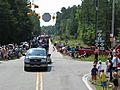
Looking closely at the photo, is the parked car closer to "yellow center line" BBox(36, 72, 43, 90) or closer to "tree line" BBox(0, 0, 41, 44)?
"yellow center line" BBox(36, 72, 43, 90)

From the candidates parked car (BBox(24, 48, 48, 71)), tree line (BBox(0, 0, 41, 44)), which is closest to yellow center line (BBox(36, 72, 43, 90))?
parked car (BBox(24, 48, 48, 71))

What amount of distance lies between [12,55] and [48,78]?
2458 centimetres

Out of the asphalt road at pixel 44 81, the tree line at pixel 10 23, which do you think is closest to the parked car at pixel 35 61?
the asphalt road at pixel 44 81

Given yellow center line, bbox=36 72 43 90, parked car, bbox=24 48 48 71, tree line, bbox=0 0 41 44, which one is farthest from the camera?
tree line, bbox=0 0 41 44

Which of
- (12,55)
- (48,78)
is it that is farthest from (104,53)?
(48,78)

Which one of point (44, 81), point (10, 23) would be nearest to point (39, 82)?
point (44, 81)

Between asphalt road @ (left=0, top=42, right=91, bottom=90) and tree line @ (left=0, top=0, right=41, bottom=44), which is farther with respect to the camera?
tree line @ (left=0, top=0, right=41, bottom=44)

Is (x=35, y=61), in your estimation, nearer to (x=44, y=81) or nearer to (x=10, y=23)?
(x=44, y=81)

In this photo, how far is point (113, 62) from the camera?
997 inches

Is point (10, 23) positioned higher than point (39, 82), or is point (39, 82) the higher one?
point (10, 23)

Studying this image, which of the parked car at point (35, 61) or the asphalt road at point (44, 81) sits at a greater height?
the parked car at point (35, 61)

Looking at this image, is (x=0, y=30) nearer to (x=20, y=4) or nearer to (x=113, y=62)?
(x=20, y=4)

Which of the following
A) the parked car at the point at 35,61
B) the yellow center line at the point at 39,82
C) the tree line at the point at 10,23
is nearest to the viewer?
the yellow center line at the point at 39,82

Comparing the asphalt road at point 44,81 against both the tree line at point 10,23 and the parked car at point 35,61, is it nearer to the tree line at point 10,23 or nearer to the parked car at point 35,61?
the parked car at point 35,61
